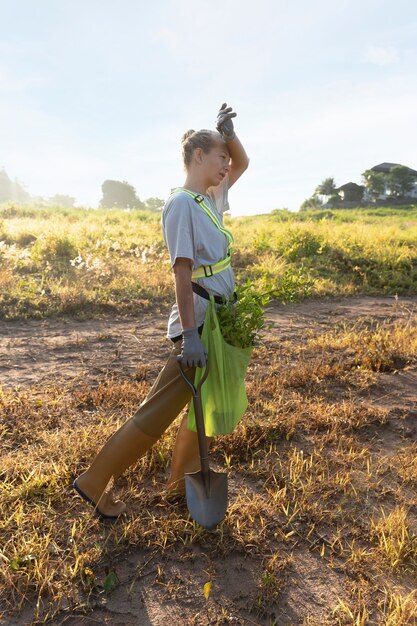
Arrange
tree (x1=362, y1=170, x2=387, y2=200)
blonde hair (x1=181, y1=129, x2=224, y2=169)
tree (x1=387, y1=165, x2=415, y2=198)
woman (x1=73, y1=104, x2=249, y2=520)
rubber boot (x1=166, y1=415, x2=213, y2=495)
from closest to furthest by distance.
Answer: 1. woman (x1=73, y1=104, x2=249, y2=520)
2. blonde hair (x1=181, y1=129, x2=224, y2=169)
3. rubber boot (x1=166, y1=415, x2=213, y2=495)
4. tree (x1=387, y1=165, x2=415, y2=198)
5. tree (x1=362, y1=170, x2=387, y2=200)

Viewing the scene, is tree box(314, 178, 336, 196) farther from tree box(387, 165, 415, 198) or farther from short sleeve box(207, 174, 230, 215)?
short sleeve box(207, 174, 230, 215)

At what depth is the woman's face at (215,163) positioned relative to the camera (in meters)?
2.30

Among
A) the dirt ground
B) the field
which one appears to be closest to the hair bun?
the field

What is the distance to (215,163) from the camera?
2.31 m

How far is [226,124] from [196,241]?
26.3 inches

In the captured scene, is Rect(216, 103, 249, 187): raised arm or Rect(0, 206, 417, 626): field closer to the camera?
Rect(0, 206, 417, 626): field

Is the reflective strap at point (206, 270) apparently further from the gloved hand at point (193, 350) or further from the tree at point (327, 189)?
the tree at point (327, 189)

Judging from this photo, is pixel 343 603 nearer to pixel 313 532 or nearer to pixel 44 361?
pixel 313 532

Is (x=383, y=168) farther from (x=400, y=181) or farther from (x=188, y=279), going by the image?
(x=188, y=279)

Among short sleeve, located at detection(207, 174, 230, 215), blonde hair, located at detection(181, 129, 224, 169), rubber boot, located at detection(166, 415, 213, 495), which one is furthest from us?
rubber boot, located at detection(166, 415, 213, 495)

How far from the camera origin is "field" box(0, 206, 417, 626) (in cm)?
210

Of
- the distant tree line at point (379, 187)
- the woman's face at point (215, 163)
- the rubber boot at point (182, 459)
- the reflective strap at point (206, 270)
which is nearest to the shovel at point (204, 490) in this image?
the rubber boot at point (182, 459)

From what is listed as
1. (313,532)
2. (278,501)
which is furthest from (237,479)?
(313,532)

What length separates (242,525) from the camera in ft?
8.27
